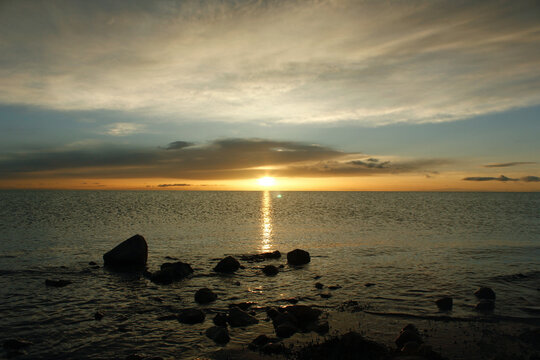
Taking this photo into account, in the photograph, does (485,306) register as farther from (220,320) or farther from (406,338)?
(220,320)

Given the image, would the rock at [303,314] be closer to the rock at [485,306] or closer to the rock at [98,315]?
the rock at [485,306]

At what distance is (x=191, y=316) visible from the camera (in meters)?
16.4

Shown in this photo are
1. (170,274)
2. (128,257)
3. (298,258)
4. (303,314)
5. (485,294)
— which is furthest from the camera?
(298,258)

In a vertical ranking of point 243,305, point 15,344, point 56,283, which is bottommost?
point 56,283

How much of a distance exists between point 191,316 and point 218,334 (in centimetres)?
260

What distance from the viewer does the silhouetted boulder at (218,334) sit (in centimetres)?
1415

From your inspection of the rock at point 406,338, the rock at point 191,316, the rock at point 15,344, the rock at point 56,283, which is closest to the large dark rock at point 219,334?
the rock at point 191,316

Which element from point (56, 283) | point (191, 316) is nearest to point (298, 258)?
point (191, 316)

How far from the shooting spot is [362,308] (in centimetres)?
1831

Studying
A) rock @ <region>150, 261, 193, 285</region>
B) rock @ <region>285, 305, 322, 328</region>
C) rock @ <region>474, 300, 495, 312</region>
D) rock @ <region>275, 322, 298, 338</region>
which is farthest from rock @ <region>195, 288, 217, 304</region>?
rock @ <region>474, 300, 495, 312</region>

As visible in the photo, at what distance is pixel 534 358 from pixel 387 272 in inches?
571

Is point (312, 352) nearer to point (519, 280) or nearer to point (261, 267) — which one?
point (261, 267)

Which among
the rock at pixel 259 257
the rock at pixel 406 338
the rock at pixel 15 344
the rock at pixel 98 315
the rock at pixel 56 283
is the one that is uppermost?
the rock at pixel 406 338

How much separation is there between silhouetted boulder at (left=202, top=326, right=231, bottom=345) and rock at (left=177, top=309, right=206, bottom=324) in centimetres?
150
